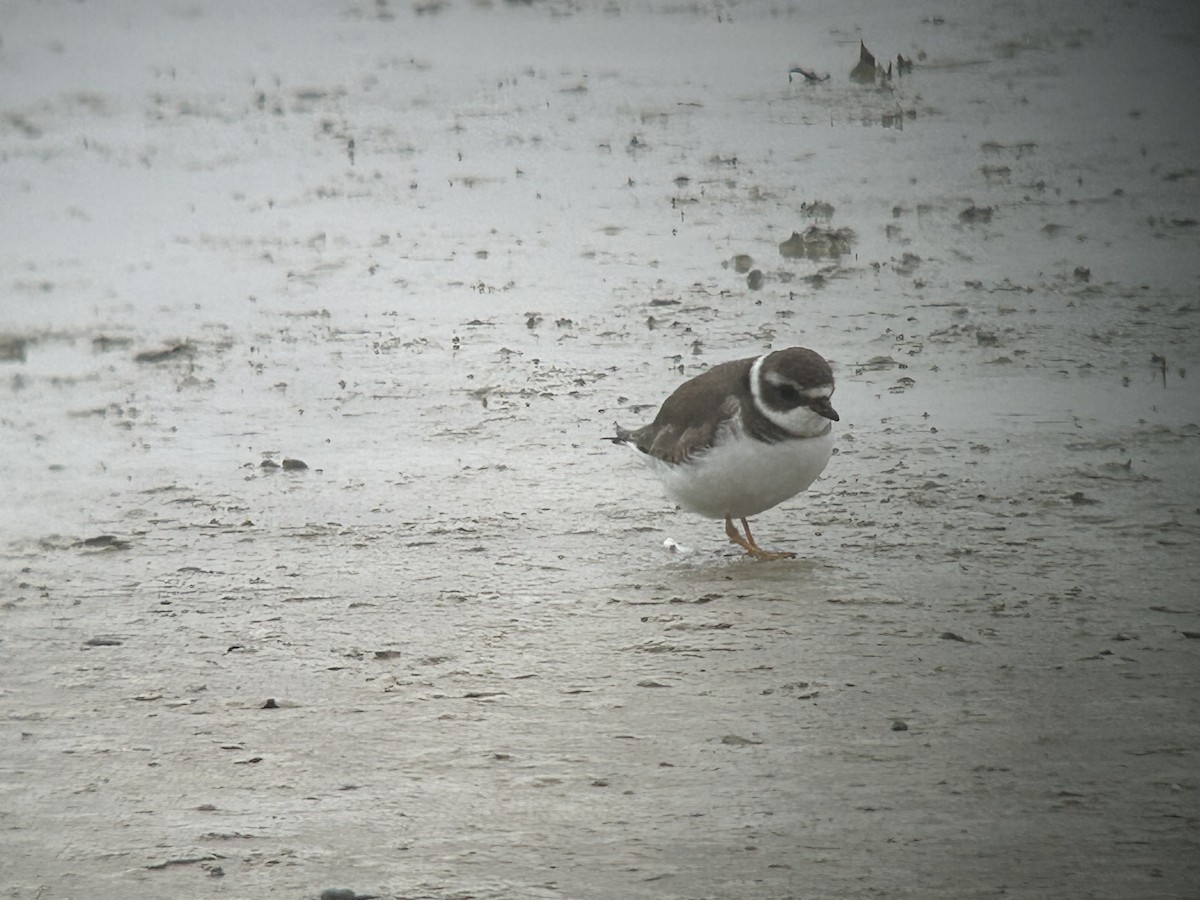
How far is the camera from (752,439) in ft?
19.1

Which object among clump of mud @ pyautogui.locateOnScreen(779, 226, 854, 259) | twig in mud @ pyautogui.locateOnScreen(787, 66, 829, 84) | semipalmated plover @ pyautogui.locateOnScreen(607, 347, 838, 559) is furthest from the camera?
twig in mud @ pyautogui.locateOnScreen(787, 66, 829, 84)

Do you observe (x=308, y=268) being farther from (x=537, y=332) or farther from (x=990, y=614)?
(x=990, y=614)

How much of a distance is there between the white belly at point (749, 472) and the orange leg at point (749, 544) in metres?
0.06

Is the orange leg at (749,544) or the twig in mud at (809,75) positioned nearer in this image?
the orange leg at (749,544)

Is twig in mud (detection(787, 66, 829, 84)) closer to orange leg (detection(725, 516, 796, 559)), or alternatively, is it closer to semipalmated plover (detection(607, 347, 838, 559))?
semipalmated plover (detection(607, 347, 838, 559))

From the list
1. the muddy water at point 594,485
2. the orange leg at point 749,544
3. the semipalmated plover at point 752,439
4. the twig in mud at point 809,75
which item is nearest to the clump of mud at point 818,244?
the muddy water at point 594,485

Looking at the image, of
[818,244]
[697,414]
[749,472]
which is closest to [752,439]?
[749,472]

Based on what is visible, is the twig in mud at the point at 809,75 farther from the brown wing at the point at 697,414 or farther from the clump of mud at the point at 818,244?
the brown wing at the point at 697,414

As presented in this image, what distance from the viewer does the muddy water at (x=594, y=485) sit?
12.9 ft

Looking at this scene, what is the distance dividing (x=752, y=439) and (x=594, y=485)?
46.2 inches

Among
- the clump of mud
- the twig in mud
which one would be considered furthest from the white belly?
the twig in mud

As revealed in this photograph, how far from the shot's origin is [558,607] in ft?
18.0

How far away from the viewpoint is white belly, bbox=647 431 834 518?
19.1ft

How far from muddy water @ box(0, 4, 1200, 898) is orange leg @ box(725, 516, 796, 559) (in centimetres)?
10
